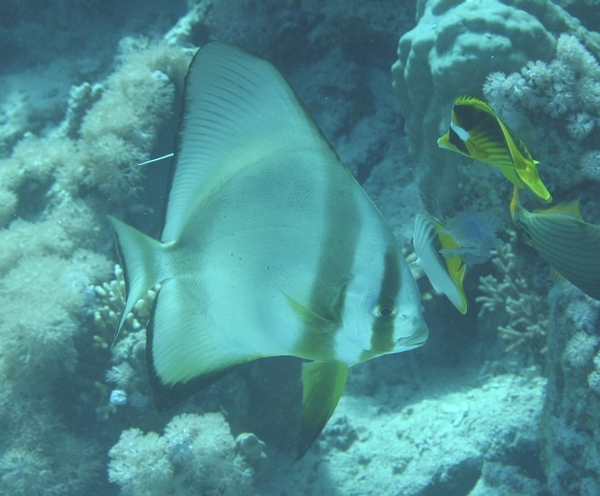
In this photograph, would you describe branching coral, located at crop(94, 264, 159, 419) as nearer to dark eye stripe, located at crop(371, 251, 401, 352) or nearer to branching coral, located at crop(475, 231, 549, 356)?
dark eye stripe, located at crop(371, 251, 401, 352)

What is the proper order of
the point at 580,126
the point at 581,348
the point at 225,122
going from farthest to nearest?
the point at 580,126 → the point at 581,348 → the point at 225,122

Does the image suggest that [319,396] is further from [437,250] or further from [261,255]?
[437,250]

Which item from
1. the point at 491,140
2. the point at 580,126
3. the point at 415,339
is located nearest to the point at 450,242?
the point at 491,140

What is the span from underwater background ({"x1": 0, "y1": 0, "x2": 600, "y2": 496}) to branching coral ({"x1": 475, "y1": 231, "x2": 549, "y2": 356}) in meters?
0.02

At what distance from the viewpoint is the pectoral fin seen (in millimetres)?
1116

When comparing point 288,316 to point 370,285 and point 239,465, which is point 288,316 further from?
point 239,465

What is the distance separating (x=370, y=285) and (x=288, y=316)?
23 centimetres

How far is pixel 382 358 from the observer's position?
453 cm

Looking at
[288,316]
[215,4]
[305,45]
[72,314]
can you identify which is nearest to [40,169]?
[72,314]

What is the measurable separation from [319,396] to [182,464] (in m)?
2.90

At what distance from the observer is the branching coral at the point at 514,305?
3.81m

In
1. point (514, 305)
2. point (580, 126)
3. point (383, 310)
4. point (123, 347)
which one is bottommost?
point (123, 347)

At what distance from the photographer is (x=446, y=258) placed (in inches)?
82.0

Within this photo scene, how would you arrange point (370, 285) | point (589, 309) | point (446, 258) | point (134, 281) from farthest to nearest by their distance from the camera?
point (589, 309), point (446, 258), point (134, 281), point (370, 285)
